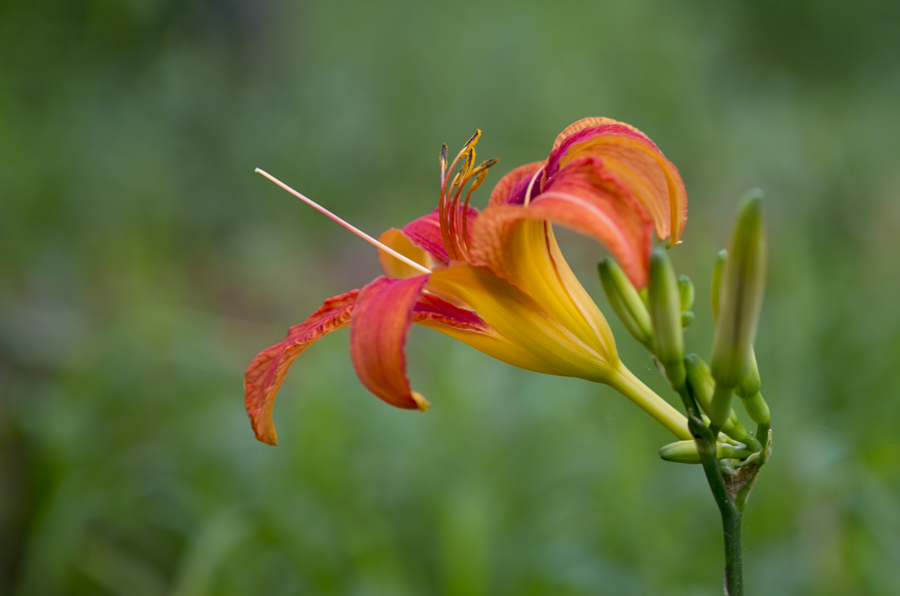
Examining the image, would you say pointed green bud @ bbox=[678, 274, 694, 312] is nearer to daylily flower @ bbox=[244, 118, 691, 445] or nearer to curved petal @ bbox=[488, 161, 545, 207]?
daylily flower @ bbox=[244, 118, 691, 445]

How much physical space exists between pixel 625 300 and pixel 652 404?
114 mm

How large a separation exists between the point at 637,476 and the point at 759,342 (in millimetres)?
690

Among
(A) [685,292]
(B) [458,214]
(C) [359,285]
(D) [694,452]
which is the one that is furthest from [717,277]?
(C) [359,285]

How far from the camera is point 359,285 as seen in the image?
3.34 meters

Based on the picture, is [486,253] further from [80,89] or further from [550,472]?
[80,89]

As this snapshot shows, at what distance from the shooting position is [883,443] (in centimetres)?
147

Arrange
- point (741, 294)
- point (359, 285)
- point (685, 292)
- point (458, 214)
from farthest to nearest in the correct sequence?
point (359, 285)
point (458, 214)
point (685, 292)
point (741, 294)

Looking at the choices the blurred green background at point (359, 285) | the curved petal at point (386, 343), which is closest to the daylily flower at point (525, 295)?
the curved petal at point (386, 343)

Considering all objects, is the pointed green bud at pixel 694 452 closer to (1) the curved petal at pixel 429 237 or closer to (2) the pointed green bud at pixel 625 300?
(2) the pointed green bud at pixel 625 300

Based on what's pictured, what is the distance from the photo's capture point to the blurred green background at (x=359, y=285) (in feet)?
5.15

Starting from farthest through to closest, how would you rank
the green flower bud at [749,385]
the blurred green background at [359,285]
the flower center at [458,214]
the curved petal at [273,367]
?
the blurred green background at [359,285] < the flower center at [458,214] < the curved petal at [273,367] < the green flower bud at [749,385]

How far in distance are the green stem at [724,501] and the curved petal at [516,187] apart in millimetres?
273

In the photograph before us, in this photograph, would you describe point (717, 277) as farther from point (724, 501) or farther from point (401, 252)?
point (401, 252)

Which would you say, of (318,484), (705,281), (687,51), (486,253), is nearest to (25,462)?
(318,484)
